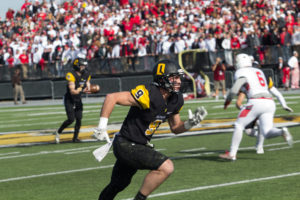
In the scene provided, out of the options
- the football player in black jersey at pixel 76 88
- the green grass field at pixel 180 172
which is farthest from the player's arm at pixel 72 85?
the green grass field at pixel 180 172

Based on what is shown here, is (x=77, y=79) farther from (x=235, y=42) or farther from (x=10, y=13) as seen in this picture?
(x=10, y=13)

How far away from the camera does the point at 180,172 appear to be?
10.7 meters

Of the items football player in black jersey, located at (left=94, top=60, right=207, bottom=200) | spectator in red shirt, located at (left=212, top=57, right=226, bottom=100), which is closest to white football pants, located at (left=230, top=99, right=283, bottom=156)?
football player in black jersey, located at (left=94, top=60, right=207, bottom=200)

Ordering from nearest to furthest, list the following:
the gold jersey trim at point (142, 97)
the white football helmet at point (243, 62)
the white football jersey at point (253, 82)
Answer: the gold jersey trim at point (142, 97), the white football jersey at point (253, 82), the white football helmet at point (243, 62)

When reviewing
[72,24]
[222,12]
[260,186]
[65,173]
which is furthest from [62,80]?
[260,186]

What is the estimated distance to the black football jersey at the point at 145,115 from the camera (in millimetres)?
6938

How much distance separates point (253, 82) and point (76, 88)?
17.4ft

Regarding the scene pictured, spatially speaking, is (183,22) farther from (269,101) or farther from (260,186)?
(260,186)

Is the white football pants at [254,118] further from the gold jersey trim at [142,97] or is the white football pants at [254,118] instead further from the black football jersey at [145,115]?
the gold jersey trim at [142,97]

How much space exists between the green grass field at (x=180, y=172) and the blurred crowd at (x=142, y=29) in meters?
13.4

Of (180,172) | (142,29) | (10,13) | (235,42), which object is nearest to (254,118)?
(180,172)

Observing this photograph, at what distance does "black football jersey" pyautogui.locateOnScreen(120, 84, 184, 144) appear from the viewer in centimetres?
694

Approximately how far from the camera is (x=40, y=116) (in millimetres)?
25094

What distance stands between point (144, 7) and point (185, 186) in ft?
89.6
